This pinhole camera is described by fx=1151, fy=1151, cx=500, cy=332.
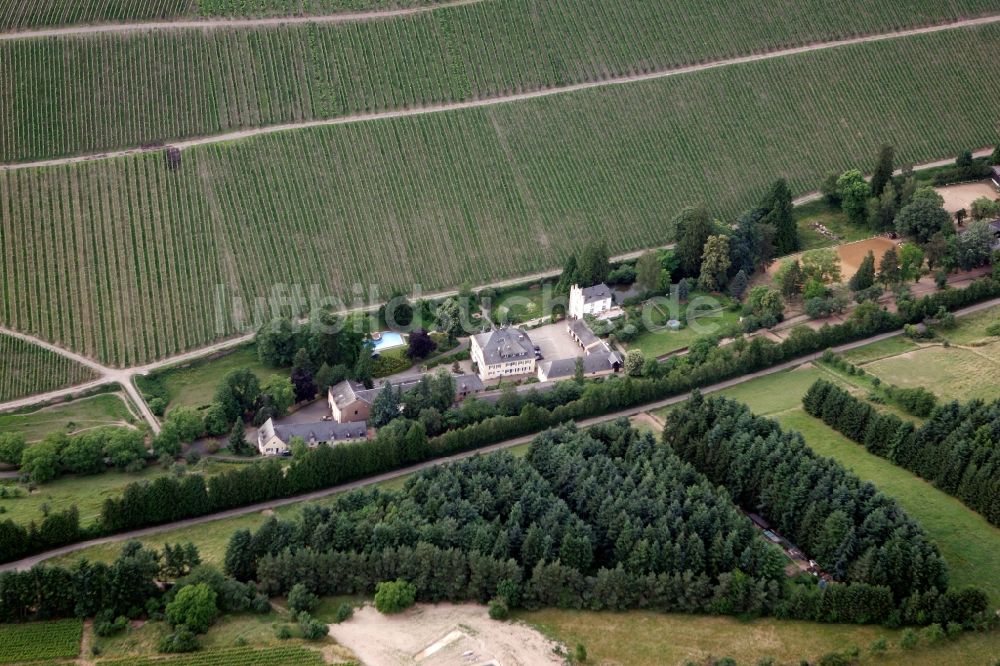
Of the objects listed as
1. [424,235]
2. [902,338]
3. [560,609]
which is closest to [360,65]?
[424,235]

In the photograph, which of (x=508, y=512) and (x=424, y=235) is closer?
(x=508, y=512)

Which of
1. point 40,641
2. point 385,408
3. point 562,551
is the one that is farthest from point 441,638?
point 385,408

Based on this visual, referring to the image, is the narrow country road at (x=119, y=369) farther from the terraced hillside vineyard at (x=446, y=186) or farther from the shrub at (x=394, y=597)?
the shrub at (x=394, y=597)

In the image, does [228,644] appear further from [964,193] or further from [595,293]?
[964,193]

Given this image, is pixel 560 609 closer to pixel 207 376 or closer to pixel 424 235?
pixel 207 376

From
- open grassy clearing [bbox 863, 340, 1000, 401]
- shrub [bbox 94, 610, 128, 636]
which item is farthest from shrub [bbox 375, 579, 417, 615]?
open grassy clearing [bbox 863, 340, 1000, 401]

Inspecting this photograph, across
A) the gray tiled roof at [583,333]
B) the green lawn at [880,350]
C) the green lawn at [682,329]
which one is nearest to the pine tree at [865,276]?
the green lawn at [880,350]
